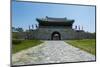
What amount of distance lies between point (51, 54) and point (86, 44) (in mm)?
518

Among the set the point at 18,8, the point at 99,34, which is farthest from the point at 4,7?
the point at 99,34

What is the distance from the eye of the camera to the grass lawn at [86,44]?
2.71m

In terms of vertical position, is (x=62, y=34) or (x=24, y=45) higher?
(x=62, y=34)

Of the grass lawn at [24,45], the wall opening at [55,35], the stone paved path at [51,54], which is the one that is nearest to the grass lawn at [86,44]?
the stone paved path at [51,54]

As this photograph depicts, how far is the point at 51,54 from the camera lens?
258 cm

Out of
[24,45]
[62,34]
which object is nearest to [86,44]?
[62,34]

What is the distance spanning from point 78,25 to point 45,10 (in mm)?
493

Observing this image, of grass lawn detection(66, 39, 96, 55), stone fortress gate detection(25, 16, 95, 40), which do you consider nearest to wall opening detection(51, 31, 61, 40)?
Result: stone fortress gate detection(25, 16, 95, 40)

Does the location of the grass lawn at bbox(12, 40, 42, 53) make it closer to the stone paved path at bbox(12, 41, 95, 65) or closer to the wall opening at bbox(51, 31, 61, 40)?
the stone paved path at bbox(12, 41, 95, 65)

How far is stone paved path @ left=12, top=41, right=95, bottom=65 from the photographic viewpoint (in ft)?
8.07

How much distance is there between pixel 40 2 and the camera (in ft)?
8.33

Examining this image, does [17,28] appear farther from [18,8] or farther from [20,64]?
[20,64]

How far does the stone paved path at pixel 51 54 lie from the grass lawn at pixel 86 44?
0.05 m

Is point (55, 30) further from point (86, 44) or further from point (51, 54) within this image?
point (86, 44)
